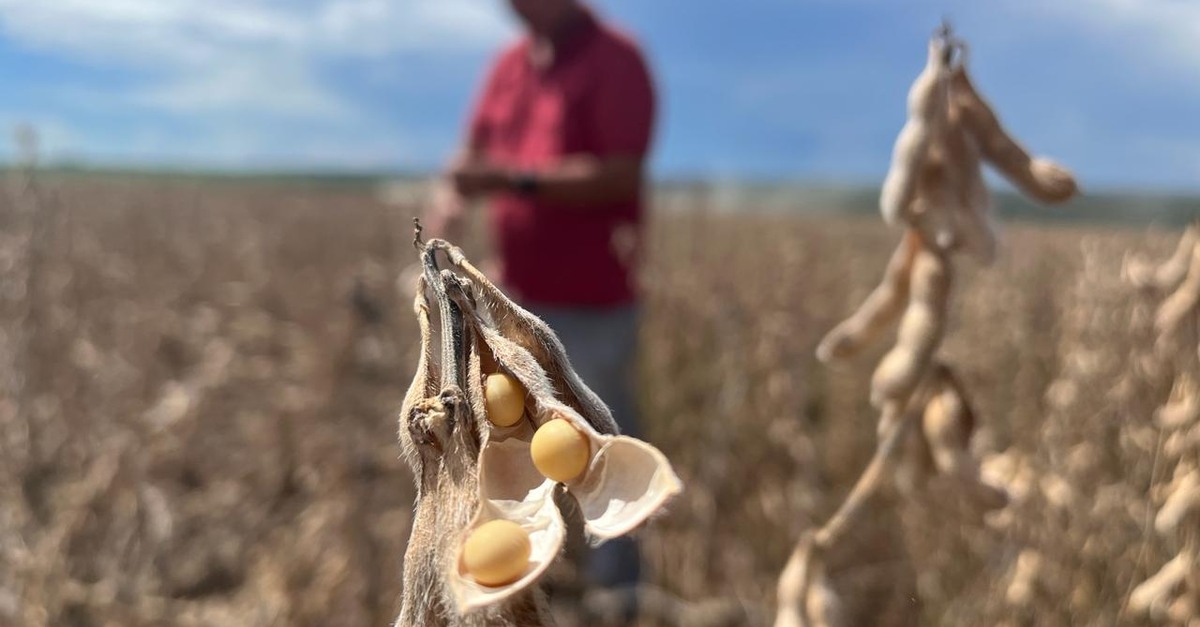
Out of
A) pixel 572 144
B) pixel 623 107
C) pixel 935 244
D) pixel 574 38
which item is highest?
pixel 574 38

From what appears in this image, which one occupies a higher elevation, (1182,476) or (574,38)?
(574,38)

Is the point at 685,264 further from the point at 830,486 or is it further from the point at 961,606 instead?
the point at 961,606

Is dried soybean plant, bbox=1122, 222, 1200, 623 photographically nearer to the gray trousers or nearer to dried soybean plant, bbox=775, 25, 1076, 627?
dried soybean plant, bbox=775, 25, 1076, 627

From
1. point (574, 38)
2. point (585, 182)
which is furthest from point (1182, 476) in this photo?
point (574, 38)

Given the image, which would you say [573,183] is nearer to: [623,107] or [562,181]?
[562,181]

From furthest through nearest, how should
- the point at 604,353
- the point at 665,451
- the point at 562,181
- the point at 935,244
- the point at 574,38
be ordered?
the point at 665,451
the point at 604,353
the point at 574,38
the point at 562,181
the point at 935,244

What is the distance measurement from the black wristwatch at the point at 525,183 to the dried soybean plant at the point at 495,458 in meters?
2.21

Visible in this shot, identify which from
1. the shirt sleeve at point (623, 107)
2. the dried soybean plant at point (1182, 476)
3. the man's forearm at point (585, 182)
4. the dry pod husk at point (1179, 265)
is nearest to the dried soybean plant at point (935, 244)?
the dried soybean plant at point (1182, 476)

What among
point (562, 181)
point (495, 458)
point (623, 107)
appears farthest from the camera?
point (623, 107)

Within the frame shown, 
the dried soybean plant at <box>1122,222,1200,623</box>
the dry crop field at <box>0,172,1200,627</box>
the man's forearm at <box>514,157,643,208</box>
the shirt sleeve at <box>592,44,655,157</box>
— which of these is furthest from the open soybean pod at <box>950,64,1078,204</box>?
the shirt sleeve at <box>592,44,655,157</box>

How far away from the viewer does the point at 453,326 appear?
56 cm

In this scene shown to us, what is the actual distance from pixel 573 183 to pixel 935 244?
1.94 meters

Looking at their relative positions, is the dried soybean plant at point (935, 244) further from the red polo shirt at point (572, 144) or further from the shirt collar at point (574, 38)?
the shirt collar at point (574, 38)

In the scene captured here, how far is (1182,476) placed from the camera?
3.51 ft
